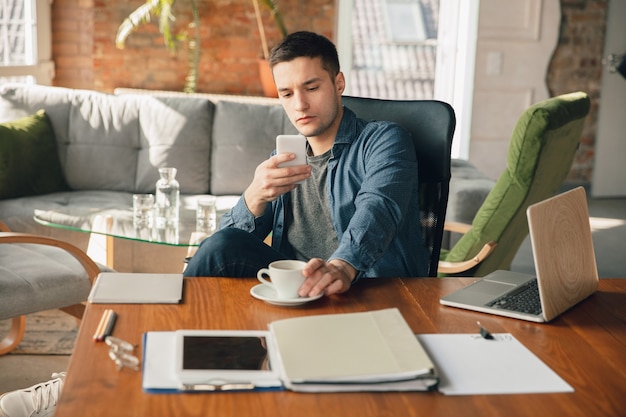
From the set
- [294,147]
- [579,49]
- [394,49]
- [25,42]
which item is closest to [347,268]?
[294,147]

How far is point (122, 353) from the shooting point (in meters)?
1.21

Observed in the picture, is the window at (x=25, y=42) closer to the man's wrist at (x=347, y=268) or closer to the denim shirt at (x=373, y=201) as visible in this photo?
the denim shirt at (x=373, y=201)

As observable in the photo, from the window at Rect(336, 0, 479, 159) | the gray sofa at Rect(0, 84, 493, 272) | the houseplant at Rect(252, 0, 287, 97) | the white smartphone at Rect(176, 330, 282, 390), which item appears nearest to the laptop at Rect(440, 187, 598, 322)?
the white smartphone at Rect(176, 330, 282, 390)

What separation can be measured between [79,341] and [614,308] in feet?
3.26

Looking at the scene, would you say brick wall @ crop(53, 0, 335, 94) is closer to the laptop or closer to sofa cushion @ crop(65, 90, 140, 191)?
sofa cushion @ crop(65, 90, 140, 191)

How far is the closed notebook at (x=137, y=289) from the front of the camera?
4.83ft

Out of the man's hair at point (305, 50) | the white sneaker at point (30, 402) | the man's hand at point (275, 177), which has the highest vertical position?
the man's hair at point (305, 50)

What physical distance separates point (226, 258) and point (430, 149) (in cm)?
75

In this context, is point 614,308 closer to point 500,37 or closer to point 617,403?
point 617,403

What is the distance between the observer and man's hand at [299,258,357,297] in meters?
1.50

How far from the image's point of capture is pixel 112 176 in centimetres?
431

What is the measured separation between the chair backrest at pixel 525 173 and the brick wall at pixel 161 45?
3052mm

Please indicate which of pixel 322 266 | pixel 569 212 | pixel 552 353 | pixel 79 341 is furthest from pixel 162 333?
pixel 569 212

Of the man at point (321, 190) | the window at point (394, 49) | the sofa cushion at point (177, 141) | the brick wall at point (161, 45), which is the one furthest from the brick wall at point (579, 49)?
the man at point (321, 190)
